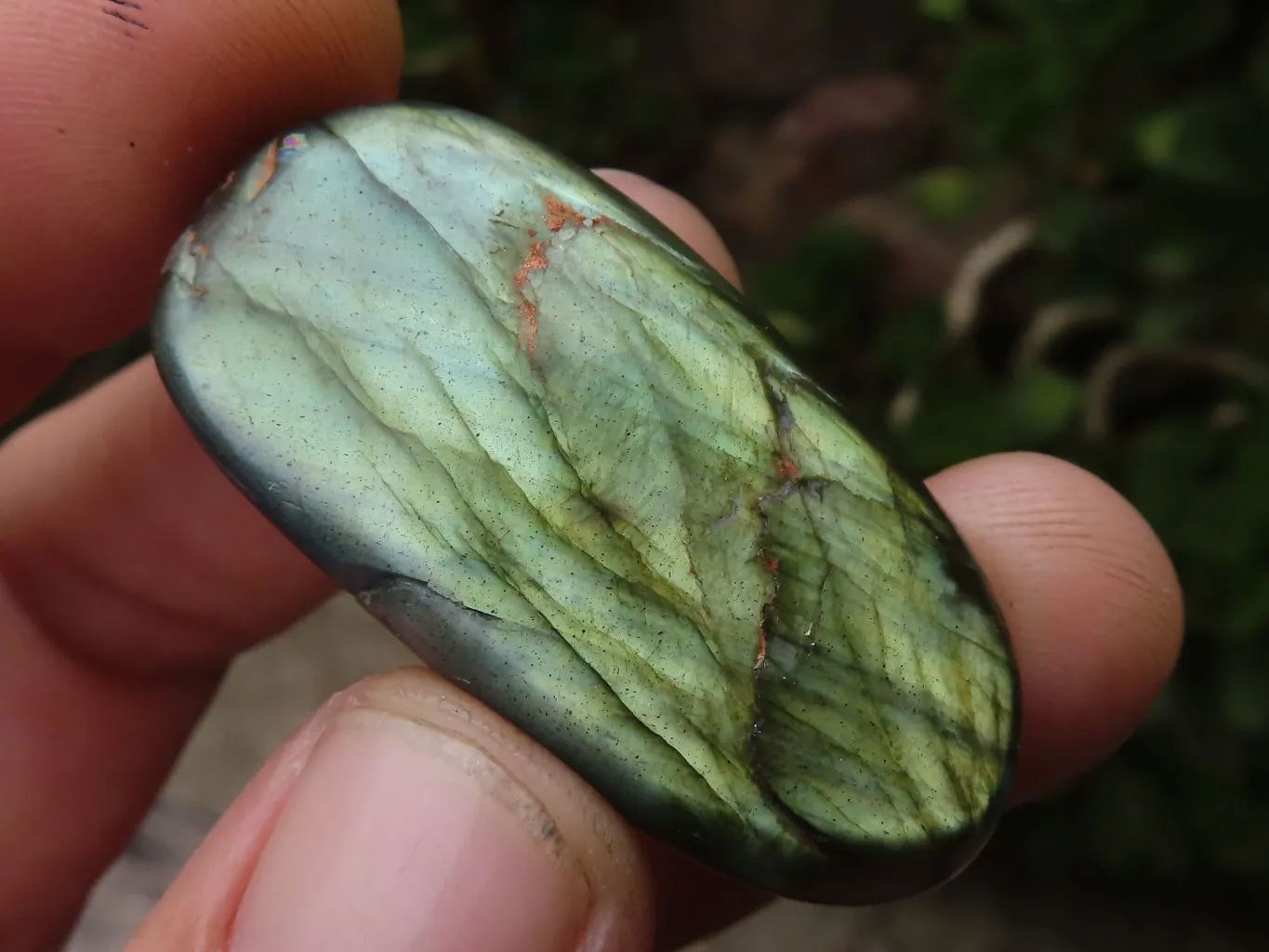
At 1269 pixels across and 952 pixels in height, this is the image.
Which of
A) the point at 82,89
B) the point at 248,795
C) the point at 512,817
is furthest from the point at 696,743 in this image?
the point at 82,89

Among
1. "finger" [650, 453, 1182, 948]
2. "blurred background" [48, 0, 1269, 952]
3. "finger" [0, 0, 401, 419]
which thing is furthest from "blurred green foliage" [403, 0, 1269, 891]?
"finger" [0, 0, 401, 419]

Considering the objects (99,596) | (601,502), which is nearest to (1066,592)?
(601,502)

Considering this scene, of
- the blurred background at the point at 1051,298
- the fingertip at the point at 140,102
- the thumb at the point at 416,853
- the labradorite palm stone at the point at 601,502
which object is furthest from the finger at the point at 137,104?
the blurred background at the point at 1051,298

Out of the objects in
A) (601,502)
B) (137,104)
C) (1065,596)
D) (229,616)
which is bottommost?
(229,616)

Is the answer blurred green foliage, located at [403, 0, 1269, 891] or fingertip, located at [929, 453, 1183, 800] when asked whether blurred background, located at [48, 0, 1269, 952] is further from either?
fingertip, located at [929, 453, 1183, 800]

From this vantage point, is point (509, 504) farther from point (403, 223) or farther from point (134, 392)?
point (134, 392)

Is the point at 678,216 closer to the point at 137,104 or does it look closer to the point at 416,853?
the point at 137,104
